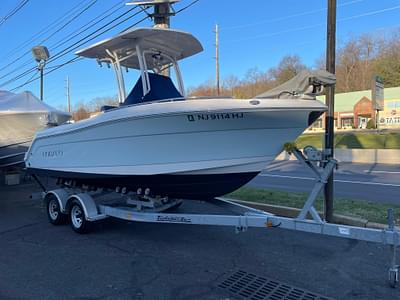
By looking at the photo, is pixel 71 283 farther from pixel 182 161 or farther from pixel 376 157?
pixel 376 157

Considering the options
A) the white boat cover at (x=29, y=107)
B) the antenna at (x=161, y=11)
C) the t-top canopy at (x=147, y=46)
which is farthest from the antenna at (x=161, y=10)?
the t-top canopy at (x=147, y=46)

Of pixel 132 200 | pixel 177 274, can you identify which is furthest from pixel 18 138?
pixel 177 274

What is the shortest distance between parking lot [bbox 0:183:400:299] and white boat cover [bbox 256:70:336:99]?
206cm

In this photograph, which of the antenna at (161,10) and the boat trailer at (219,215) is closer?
the boat trailer at (219,215)

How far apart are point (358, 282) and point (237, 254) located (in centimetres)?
156

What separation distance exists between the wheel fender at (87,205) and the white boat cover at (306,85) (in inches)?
131

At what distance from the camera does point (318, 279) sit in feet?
13.6

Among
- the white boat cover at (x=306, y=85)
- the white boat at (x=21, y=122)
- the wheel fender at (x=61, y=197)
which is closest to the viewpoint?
the white boat cover at (x=306, y=85)

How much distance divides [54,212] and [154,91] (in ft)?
9.76

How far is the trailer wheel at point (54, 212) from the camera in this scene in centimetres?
667

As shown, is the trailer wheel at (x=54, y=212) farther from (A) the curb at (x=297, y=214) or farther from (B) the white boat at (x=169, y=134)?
(A) the curb at (x=297, y=214)

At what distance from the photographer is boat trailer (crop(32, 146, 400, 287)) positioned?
3.89 meters

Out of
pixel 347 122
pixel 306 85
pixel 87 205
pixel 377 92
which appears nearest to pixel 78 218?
pixel 87 205

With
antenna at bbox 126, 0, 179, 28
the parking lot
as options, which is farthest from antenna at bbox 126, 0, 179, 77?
the parking lot
